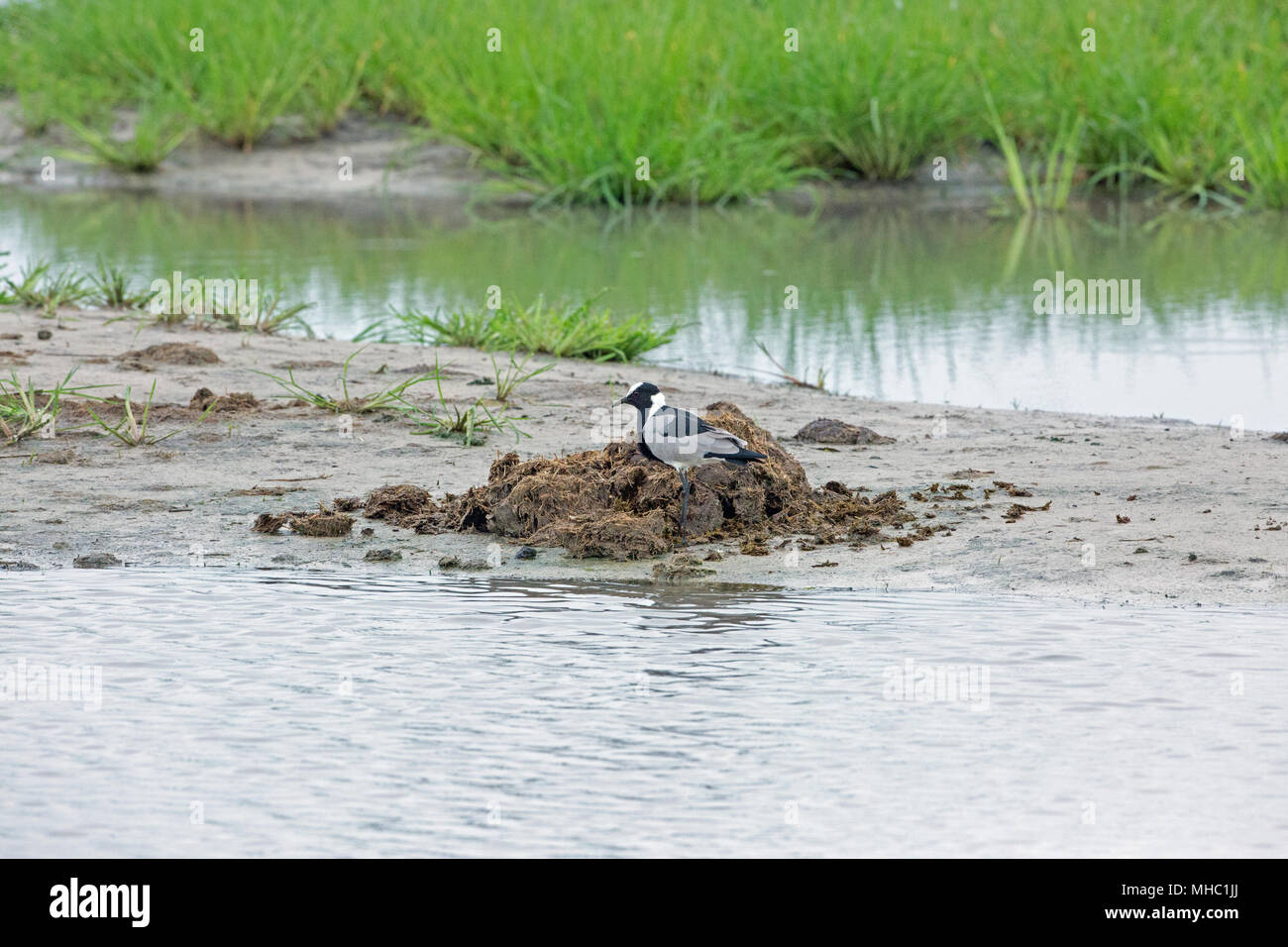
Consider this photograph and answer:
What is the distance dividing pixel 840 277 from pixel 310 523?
580 centimetres

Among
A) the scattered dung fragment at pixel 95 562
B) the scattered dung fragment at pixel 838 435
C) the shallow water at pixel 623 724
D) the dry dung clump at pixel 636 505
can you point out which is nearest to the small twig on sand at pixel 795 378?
the scattered dung fragment at pixel 838 435

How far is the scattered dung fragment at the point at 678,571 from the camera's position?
183 inches

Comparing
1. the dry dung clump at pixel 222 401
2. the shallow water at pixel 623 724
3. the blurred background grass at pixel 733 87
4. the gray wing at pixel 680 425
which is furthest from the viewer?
the blurred background grass at pixel 733 87

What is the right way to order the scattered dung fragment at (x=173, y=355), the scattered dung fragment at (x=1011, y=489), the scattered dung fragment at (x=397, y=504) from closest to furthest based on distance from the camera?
the scattered dung fragment at (x=397, y=504) → the scattered dung fragment at (x=1011, y=489) → the scattered dung fragment at (x=173, y=355)

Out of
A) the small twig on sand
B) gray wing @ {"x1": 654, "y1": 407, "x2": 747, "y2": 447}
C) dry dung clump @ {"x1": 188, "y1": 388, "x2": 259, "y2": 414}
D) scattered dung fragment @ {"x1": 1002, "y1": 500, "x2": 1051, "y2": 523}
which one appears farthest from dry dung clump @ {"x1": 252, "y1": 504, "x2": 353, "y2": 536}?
the small twig on sand

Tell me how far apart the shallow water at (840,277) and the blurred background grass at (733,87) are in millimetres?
635

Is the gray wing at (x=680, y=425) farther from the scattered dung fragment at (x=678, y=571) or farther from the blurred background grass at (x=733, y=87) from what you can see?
the blurred background grass at (x=733, y=87)

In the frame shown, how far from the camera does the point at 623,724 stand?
11.5ft

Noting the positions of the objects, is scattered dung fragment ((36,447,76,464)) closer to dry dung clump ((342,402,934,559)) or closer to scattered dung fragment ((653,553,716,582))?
dry dung clump ((342,402,934,559))

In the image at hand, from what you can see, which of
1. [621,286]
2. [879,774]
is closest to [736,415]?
[879,774]

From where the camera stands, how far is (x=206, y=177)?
15.7 m
